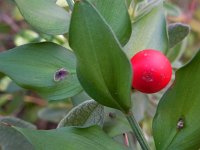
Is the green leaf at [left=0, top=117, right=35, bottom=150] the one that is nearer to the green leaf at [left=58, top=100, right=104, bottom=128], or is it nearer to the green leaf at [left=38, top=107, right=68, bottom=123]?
the green leaf at [left=58, top=100, right=104, bottom=128]

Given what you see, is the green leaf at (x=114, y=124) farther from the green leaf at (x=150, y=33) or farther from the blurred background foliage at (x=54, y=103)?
the green leaf at (x=150, y=33)

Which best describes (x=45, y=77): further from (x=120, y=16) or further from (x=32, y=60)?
(x=120, y=16)

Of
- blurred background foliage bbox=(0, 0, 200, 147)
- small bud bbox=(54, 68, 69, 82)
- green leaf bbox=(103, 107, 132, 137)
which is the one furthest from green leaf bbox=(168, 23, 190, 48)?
small bud bbox=(54, 68, 69, 82)

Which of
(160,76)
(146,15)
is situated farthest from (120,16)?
(146,15)

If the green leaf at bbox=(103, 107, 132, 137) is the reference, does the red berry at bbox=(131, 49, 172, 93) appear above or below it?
above

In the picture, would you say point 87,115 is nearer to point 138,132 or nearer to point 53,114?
point 138,132

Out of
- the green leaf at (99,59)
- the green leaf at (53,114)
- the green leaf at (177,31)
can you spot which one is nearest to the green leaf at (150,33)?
the green leaf at (177,31)

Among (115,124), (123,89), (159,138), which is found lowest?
(115,124)
